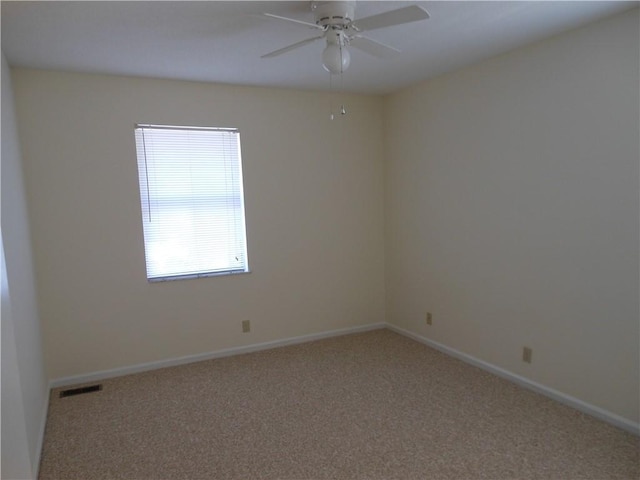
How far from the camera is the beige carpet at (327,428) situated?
86.1 inches

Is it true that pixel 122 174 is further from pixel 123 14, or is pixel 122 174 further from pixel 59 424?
pixel 59 424

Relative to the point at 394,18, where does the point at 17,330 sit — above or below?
below

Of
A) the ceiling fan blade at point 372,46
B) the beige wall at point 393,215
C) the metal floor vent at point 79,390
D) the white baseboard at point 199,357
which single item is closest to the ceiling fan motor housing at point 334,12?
the ceiling fan blade at point 372,46

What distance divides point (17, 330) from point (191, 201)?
5.56ft

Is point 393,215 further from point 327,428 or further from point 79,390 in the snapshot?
point 79,390

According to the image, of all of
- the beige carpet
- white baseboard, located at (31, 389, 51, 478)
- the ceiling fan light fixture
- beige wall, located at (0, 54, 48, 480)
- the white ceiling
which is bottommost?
the beige carpet

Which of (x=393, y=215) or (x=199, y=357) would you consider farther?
(x=393, y=215)

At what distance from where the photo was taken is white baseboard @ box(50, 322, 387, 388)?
3297 millimetres

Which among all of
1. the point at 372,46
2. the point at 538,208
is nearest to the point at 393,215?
the point at 538,208

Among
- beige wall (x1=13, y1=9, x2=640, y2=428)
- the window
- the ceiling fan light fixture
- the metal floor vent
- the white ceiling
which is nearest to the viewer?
the ceiling fan light fixture

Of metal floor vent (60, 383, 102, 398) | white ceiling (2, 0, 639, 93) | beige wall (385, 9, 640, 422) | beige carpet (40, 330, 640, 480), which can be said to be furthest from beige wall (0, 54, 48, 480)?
beige wall (385, 9, 640, 422)

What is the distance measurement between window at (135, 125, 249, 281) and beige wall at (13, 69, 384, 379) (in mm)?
84

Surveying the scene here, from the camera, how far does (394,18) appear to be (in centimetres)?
182

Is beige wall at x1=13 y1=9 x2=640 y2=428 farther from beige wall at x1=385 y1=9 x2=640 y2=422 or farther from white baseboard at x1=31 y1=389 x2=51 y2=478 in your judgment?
white baseboard at x1=31 y1=389 x2=51 y2=478
